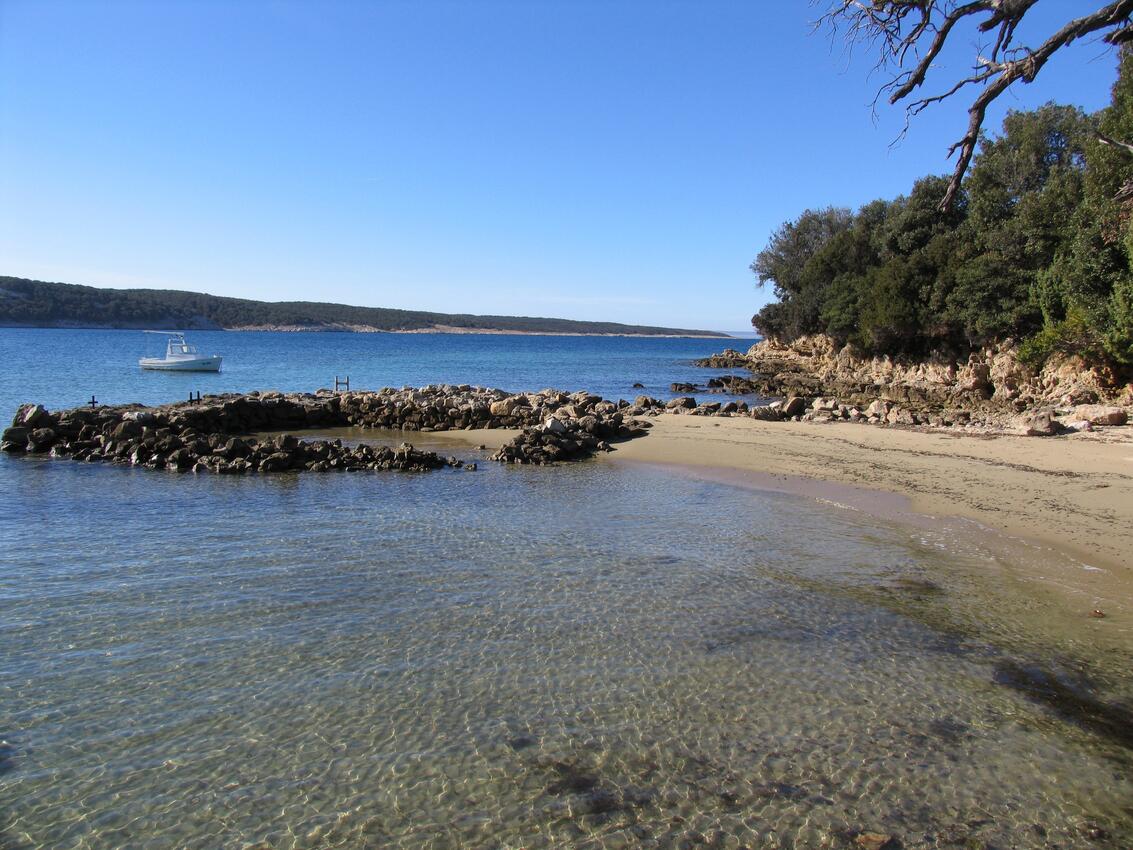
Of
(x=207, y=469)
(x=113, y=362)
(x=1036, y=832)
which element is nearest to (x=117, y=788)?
(x=1036, y=832)

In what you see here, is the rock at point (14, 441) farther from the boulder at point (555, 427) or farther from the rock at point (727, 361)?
the rock at point (727, 361)

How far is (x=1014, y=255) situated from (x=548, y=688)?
3439 cm

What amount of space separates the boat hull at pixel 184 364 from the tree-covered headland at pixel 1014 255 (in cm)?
4196

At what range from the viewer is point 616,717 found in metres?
6.22

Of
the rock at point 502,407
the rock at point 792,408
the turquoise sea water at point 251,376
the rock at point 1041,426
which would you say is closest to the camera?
the rock at point 1041,426

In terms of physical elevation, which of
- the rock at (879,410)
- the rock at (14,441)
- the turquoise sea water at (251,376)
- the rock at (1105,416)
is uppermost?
the rock at (1105,416)

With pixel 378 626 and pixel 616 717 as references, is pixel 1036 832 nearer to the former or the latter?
pixel 616 717

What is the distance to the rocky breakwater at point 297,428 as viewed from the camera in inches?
724

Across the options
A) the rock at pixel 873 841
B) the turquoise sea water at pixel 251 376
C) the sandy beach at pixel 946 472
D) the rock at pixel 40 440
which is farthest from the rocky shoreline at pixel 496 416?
the rock at pixel 873 841

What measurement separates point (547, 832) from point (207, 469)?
50.4 feet

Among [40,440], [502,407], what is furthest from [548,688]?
[502,407]

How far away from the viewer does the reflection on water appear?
4.96 metres

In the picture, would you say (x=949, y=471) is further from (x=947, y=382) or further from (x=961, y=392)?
(x=947, y=382)

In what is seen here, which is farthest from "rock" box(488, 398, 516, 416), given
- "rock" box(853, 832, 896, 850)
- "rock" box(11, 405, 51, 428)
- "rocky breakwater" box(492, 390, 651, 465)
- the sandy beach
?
"rock" box(853, 832, 896, 850)
